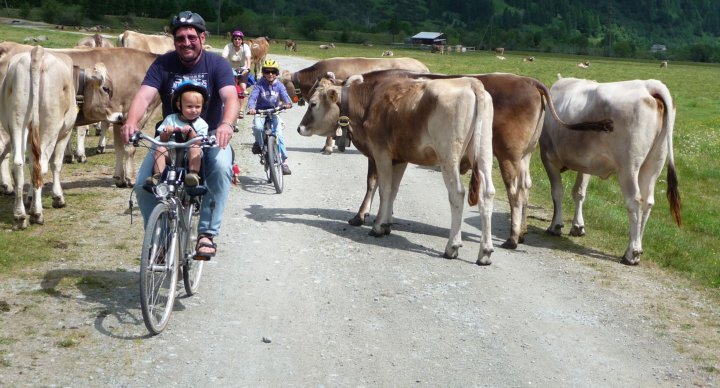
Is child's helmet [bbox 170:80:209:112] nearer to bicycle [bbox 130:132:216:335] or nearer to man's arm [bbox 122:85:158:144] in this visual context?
man's arm [bbox 122:85:158:144]

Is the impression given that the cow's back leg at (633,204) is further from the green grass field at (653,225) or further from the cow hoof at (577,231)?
the cow hoof at (577,231)

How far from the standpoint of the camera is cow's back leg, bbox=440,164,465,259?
9773 mm

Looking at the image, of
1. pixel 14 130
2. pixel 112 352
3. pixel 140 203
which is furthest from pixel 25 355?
pixel 14 130

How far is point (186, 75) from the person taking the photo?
7672 millimetres

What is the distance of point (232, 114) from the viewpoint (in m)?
7.26

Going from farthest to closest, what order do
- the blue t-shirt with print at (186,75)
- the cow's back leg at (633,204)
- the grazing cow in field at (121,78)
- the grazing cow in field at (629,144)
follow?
the grazing cow in field at (121,78)
the grazing cow in field at (629,144)
the cow's back leg at (633,204)
the blue t-shirt with print at (186,75)

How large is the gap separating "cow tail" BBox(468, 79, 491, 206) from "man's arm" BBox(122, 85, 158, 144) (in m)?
3.63

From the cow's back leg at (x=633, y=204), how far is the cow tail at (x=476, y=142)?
5.98ft

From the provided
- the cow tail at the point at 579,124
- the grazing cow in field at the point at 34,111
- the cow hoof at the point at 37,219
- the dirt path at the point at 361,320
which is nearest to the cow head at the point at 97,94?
the grazing cow in field at the point at 34,111

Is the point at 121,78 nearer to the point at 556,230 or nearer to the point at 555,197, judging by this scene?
the point at 555,197

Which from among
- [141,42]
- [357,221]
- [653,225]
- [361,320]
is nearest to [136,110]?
[361,320]

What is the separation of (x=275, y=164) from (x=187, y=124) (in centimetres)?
554

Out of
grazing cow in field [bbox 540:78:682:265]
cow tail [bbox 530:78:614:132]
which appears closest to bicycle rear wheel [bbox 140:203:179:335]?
cow tail [bbox 530:78:614:132]

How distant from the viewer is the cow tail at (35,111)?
10.4 m
